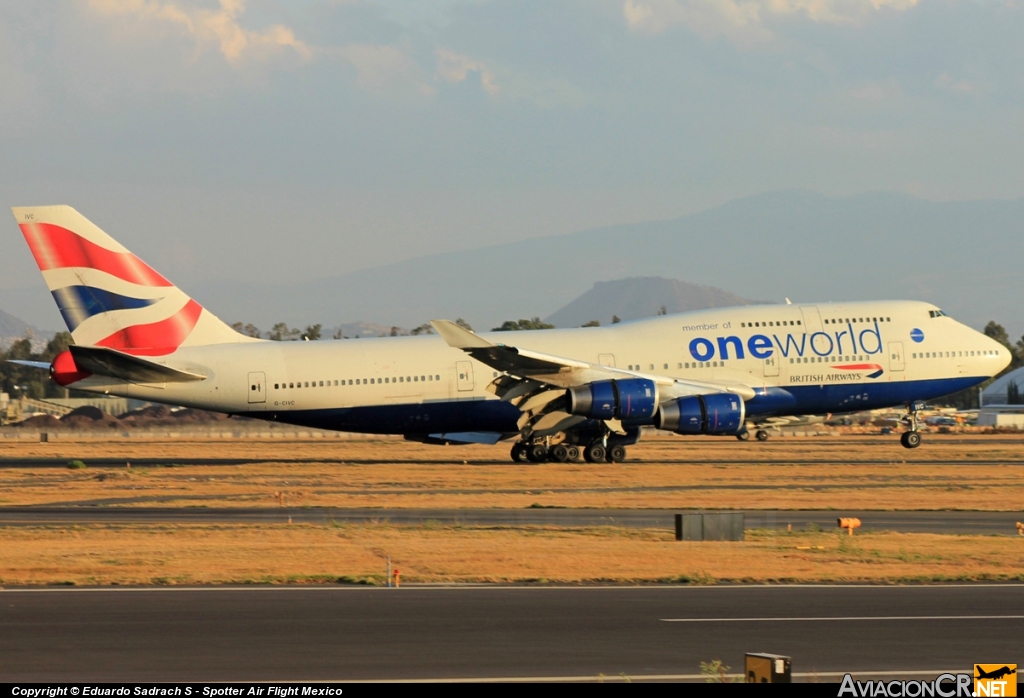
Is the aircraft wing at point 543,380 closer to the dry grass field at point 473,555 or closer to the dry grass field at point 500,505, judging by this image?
the dry grass field at point 500,505

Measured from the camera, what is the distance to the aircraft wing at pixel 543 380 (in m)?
40.9

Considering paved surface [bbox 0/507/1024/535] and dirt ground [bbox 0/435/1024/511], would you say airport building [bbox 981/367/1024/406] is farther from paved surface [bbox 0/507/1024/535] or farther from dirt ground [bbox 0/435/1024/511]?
paved surface [bbox 0/507/1024/535]

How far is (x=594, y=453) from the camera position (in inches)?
1703

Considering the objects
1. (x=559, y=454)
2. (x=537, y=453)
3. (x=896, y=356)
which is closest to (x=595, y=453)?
(x=559, y=454)

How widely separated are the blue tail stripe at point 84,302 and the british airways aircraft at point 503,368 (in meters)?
0.05

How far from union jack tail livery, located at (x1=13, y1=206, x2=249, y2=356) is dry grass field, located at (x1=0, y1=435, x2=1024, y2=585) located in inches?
184

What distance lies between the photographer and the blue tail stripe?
42.5 meters

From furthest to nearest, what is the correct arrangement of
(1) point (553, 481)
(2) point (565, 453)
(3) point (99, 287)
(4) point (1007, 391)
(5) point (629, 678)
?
(4) point (1007, 391)
(2) point (565, 453)
(3) point (99, 287)
(1) point (553, 481)
(5) point (629, 678)

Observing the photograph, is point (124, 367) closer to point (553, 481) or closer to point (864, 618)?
point (553, 481)

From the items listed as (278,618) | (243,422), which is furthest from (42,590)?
(243,422)

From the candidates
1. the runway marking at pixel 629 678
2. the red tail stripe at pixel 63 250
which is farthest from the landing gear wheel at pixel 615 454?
the runway marking at pixel 629 678


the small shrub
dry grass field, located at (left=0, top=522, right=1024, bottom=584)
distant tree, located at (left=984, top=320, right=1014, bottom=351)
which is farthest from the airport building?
the small shrub

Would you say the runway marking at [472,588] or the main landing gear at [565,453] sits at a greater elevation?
the main landing gear at [565,453]

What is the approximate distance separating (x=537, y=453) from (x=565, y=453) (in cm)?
101
